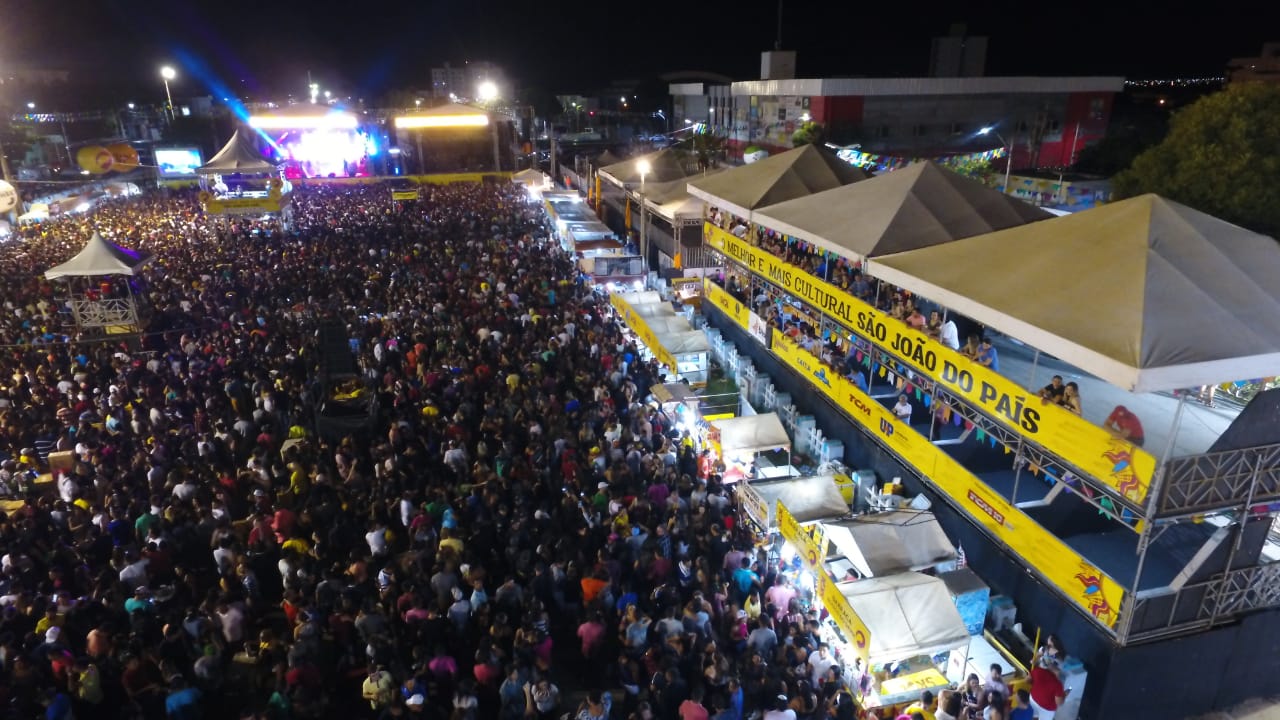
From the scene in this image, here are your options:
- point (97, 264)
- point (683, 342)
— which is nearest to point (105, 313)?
point (97, 264)

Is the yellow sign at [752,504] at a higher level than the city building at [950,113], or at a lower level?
lower

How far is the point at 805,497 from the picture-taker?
10.1 m

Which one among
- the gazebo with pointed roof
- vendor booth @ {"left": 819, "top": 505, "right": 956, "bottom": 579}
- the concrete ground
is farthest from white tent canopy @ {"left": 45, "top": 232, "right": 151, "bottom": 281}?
the concrete ground

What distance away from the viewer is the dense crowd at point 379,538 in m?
7.00

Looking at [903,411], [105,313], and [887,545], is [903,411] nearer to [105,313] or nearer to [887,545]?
[887,545]

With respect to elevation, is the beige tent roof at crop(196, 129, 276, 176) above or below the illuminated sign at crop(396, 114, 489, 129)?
below

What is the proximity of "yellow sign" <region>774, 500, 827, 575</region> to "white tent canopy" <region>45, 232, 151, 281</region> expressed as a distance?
595 inches

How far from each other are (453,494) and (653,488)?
2683 millimetres

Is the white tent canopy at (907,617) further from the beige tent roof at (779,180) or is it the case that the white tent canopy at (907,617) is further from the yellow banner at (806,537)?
the beige tent roof at (779,180)

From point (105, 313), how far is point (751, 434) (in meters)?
14.2

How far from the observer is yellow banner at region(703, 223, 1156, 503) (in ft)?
24.8

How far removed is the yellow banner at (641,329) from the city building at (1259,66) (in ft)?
173

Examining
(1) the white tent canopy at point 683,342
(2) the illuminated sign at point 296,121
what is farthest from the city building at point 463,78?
(1) the white tent canopy at point 683,342

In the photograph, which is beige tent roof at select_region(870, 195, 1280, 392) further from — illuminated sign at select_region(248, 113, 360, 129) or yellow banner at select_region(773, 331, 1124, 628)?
illuminated sign at select_region(248, 113, 360, 129)
